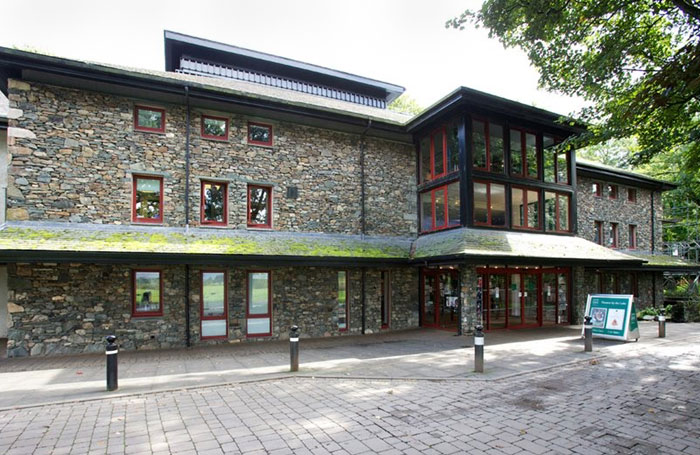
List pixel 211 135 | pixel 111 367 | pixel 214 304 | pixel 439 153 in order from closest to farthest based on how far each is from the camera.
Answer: pixel 111 367 < pixel 214 304 < pixel 211 135 < pixel 439 153

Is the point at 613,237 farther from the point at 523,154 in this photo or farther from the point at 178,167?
the point at 178,167

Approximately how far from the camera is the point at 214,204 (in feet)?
39.4

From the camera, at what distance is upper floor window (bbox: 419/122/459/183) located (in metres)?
13.5

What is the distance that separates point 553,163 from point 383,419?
1346 centimetres

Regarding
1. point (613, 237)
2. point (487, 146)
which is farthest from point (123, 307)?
point (613, 237)

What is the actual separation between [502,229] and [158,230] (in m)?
11.2

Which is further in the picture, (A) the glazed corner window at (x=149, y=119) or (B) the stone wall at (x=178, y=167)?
(A) the glazed corner window at (x=149, y=119)

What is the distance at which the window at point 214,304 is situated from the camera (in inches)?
451

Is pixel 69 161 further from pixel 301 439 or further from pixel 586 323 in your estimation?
pixel 586 323

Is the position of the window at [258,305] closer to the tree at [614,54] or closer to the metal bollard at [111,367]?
the metal bollard at [111,367]

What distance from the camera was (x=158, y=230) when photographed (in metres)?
11.0

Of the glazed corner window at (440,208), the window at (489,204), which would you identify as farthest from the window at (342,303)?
the window at (489,204)

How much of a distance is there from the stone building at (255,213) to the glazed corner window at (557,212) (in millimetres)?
78

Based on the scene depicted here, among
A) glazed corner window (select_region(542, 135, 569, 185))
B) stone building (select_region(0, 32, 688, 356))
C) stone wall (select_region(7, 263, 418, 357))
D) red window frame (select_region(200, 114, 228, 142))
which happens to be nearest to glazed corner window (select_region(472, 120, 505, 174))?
stone building (select_region(0, 32, 688, 356))
